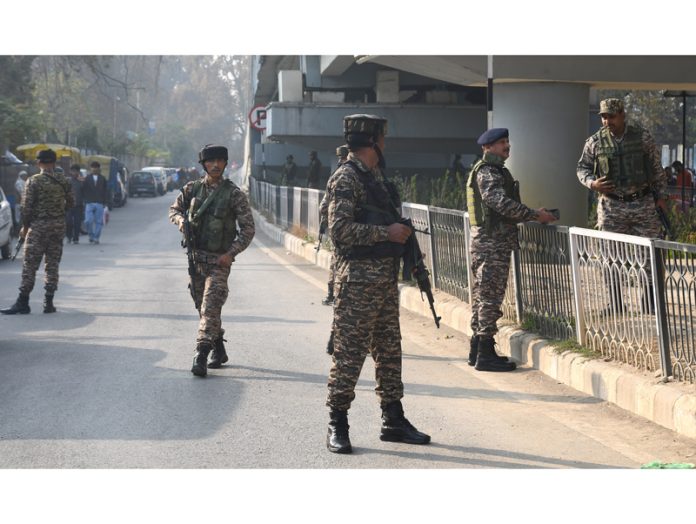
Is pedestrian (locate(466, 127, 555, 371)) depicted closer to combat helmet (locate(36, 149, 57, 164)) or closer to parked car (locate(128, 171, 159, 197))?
combat helmet (locate(36, 149, 57, 164))

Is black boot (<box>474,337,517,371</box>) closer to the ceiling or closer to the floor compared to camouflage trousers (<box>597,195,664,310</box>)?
closer to the floor

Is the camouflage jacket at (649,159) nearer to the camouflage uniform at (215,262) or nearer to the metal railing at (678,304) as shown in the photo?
the metal railing at (678,304)

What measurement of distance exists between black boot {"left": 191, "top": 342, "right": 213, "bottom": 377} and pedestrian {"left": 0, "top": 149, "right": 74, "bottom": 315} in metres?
4.60

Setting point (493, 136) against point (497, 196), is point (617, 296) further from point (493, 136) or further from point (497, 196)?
point (493, 136)

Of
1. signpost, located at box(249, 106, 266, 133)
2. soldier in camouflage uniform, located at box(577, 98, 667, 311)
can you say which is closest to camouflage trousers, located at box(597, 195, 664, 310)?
soldier in camouflage uniform, located at box(577, 98, 667, 311)

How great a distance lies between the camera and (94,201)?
81.5 ft

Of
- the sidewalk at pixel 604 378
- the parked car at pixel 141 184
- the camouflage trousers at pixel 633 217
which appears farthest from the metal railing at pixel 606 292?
the parked car at pixel 141 184

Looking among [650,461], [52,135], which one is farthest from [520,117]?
[52,135]

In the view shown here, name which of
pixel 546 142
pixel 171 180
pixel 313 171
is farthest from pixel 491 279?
pixel 171 180

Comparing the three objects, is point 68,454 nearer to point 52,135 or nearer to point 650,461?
point 650,461

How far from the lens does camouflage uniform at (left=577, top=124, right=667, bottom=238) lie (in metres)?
9.39

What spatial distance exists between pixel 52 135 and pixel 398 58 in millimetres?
39965

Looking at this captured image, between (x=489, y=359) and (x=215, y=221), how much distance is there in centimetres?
236

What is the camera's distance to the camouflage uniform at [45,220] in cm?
1284
